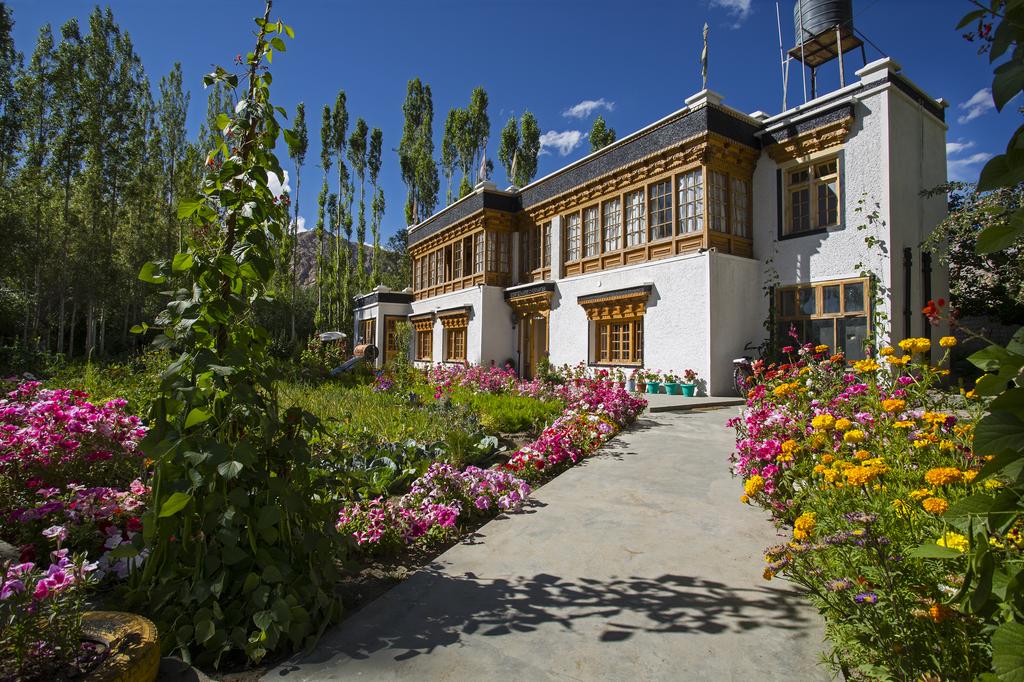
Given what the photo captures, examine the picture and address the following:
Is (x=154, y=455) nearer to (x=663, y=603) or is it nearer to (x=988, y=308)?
(x=663, y=603)

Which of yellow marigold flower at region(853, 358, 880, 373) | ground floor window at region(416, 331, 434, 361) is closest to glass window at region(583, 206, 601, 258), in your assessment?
ground floor window at region(416, 331, 434, 361)

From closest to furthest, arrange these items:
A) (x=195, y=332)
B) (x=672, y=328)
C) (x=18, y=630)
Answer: (x=18, y=630)
(x=195, y=332)
(x=672, y=328)

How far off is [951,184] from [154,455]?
14.3 m

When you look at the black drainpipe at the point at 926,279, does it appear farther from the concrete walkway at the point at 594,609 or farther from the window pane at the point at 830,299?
the concrete walkway at the point at 594,609

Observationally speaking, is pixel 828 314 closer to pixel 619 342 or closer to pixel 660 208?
pixel 660 208

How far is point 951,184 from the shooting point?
10.7 metres

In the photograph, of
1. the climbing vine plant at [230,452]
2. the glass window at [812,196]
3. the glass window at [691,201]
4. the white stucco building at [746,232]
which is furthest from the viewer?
the glass window at [691,201]

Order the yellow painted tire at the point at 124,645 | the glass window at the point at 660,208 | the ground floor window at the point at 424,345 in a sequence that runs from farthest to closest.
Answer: the ground floor window at the point at 424,345
the glass window at the point at 660,208
the yellow painted tire at the point at 124,645

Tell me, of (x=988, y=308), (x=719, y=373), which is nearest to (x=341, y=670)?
(x=719, y=373)

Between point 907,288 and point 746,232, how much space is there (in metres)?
3.41

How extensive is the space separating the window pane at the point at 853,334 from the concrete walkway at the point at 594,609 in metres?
7.68

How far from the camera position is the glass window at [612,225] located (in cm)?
1383

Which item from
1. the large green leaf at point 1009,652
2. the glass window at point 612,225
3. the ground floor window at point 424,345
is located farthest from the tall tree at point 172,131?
the large green leaf at point 1009,652

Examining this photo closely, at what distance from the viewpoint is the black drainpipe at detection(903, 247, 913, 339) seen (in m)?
9.86
